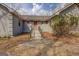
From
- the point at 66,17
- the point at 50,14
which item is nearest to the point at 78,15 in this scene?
the point at 66,17

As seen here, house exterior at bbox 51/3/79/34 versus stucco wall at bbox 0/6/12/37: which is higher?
house exterior at bbox 51/3/79/34

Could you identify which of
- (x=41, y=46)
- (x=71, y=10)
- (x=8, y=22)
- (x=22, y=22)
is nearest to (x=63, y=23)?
(x=71, y=10)

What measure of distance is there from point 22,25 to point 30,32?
139 mm

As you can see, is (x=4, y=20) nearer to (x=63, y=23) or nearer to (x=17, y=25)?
(x=17, y=25)

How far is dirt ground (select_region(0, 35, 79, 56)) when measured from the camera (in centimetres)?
282

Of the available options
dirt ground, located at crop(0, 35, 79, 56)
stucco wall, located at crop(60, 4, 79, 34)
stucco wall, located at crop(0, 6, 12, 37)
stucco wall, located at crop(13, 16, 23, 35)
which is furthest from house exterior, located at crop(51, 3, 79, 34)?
stucco wall, located at crop(0, 6, 12, 37)

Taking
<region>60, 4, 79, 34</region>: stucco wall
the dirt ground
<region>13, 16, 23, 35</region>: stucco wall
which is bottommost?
the dirt ground

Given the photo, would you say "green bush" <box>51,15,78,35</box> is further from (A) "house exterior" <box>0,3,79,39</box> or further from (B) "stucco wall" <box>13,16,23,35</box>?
(B) "stucco wall" <box>13,16,23,35</box>

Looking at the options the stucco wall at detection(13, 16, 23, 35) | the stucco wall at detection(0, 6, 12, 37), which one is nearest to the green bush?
the stucco wall at detection(13, 16, 23, 35)

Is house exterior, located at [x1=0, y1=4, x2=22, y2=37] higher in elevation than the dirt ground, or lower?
higher

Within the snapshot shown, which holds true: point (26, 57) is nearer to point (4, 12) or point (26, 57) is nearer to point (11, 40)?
point (11, 40)

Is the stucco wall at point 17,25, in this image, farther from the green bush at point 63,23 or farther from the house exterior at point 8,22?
the green bush at point 63,23

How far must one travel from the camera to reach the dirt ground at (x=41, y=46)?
9.25 feet

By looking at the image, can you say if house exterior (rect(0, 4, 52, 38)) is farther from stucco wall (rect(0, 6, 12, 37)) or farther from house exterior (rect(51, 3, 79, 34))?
house exterior (rect(51, 3, 79, 34))
